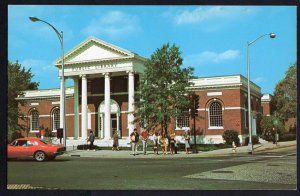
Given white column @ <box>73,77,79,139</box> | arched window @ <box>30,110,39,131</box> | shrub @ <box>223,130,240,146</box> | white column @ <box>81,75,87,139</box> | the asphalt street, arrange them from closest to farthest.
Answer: the asphalt street < shrub @ <box>223,130,240,146</box> < white column @ <box>81,75,87,139</box> < white column @ <box>73,77,79,139</box> < arched window @ <box>30,110,39,131</box>

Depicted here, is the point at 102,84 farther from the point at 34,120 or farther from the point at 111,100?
the point at 34,120

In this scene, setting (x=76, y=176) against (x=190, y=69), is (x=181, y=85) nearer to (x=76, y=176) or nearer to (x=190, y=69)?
(x=190, y=69)

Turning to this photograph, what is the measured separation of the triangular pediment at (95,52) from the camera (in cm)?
4922

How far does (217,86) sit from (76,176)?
34182 millimetres

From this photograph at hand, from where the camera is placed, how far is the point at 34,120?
57.9 meters

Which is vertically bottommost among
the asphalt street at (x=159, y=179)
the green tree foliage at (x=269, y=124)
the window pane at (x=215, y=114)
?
the asphalt street at (x=159, y=179)

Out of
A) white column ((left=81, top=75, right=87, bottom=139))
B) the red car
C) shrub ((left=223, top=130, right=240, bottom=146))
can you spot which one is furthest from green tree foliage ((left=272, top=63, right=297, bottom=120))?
the red car

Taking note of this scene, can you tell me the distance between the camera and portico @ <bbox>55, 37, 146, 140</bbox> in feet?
162

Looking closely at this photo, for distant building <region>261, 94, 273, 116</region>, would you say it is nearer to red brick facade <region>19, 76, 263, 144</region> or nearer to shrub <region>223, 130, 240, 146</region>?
red brick facade <region>19, 76, 263, 144</region>

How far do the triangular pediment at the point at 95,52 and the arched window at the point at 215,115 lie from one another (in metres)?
10.6

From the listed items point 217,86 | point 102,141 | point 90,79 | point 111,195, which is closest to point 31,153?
point 111,195

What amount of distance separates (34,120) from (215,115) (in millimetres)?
24531

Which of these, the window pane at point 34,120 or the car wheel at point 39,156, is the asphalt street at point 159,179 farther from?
the window pane at point 34,120

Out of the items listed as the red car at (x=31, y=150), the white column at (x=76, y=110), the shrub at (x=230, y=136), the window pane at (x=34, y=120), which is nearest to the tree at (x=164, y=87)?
the shrub at (x=230, y=136)
